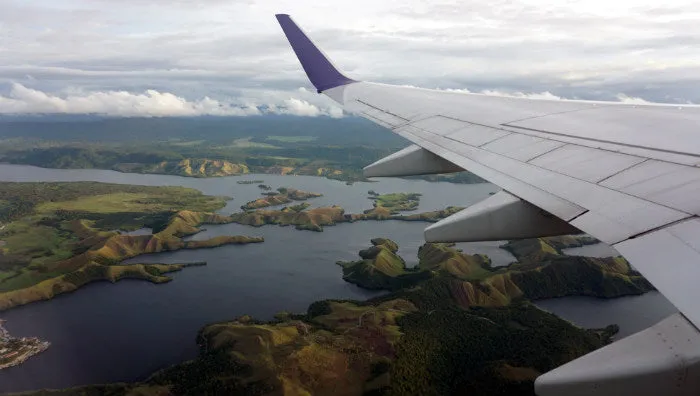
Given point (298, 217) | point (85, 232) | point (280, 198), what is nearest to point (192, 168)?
point (280, 198)

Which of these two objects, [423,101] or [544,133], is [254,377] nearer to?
[423,101]

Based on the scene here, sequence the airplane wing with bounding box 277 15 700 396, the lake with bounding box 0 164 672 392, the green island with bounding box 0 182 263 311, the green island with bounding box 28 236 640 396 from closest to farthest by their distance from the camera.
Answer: the airplane wing with bounding box 277 15 700 396 < the green island with bounding box 28 236 640 396 < the lake with bounding box 0 164 672 392 < the green island with bounding box 0 182 263 311

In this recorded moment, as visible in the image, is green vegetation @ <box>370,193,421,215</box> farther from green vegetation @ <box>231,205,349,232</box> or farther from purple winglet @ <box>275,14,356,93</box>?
purple winglet @ <box>275,14,356,93</box>

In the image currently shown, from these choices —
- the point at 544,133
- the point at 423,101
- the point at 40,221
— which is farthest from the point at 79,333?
the point at 40,221

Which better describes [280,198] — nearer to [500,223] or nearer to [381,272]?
[381,272]

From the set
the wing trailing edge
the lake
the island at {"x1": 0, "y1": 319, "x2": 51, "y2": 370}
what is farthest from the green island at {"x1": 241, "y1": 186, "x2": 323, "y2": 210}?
the wing trailing edge
